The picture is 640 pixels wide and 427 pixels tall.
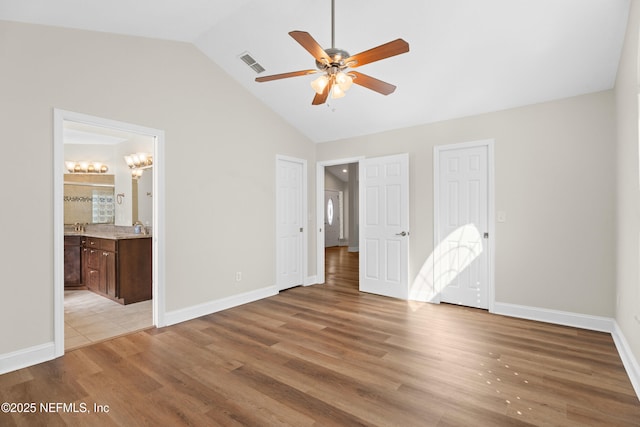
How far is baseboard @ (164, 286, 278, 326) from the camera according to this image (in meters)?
3.62

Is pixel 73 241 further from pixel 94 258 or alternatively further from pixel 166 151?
pixel 166 151

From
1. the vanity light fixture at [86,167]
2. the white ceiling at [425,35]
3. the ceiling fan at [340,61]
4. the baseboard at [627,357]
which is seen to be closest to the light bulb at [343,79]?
the ceiling fan at [340,61]

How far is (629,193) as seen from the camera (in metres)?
2.52

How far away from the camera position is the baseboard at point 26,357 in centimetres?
252

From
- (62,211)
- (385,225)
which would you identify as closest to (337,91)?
(62,211)

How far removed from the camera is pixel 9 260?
2.56m

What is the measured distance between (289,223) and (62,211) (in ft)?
9.86

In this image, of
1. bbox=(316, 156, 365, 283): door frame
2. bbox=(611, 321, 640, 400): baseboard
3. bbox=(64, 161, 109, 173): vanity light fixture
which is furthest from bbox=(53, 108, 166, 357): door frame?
bbox=(611, 321, 640, 400): baseboard

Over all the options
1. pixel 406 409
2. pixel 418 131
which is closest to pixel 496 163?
pixel 418 131

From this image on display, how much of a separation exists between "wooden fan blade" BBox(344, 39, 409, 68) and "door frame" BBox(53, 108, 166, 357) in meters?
2.44

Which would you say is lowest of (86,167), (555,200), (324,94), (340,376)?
(340,376)

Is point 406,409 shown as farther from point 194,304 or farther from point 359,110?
point 359,110

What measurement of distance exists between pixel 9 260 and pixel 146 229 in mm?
2540

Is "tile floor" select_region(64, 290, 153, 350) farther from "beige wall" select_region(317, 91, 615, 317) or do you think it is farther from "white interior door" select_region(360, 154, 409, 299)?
"beige wall" select_region(317, 91, 615, 317)
